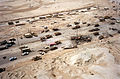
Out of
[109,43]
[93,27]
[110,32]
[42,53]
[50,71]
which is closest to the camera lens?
[50,71]

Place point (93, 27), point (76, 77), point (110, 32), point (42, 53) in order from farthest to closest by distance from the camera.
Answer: point (93, 27) < point (110, 32) < point (42, 53) < point (76, 77)

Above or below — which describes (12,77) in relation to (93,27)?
below

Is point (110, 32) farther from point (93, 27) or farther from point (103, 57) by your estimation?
point (103, 57)

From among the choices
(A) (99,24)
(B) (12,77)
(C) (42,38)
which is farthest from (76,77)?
(A) (99,24)

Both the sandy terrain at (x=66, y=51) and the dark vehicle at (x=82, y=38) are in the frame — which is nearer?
the sandy terrain at (x=66, y=51)

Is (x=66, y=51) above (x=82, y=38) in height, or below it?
below

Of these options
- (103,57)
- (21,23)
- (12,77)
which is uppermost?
(21,23)

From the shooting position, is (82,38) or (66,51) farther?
(82,38)

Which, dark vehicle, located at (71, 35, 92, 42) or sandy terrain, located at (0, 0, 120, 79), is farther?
dark vehicle, located at (71, 35, 92, 42)

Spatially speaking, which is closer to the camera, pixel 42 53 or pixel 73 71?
pixel 73 71

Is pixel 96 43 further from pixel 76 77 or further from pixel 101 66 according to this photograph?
pixel 76 77
